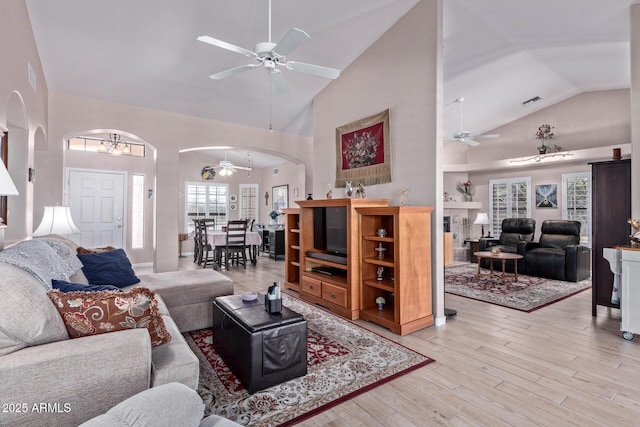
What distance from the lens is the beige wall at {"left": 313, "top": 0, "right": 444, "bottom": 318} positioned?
346 centimetres

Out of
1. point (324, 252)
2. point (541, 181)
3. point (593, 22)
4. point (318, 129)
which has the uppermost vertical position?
point (593, 22)

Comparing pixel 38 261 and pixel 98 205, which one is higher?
pixel 98 205

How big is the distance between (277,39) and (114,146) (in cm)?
479

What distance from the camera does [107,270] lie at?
3.06 metres

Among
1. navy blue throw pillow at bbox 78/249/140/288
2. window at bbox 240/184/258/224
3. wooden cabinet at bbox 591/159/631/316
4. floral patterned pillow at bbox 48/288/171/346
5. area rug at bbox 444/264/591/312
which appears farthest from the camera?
window at bbox 240/184/258/224

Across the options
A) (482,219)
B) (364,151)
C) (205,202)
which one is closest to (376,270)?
(364,151)

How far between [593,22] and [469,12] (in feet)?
4.67

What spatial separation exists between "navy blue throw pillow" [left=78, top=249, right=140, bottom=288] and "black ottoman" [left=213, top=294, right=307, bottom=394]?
132 centimetres

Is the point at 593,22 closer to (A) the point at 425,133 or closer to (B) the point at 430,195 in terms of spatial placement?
(A) the point at 425,133

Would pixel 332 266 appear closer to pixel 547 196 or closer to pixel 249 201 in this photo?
pixel 547 196

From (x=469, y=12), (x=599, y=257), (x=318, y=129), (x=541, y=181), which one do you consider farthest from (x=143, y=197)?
(x=541, y=181)

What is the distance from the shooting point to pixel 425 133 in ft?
11.7

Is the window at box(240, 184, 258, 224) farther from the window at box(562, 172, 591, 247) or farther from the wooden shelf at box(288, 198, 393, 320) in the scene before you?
the window at box(562, 172, 591, 247)

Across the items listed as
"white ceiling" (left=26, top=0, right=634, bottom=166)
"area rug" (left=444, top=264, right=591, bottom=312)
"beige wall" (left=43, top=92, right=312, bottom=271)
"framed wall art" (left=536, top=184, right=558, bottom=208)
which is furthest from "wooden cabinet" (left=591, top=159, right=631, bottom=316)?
"beige wall" (left=43, top=92, right=312, bottom=271)
